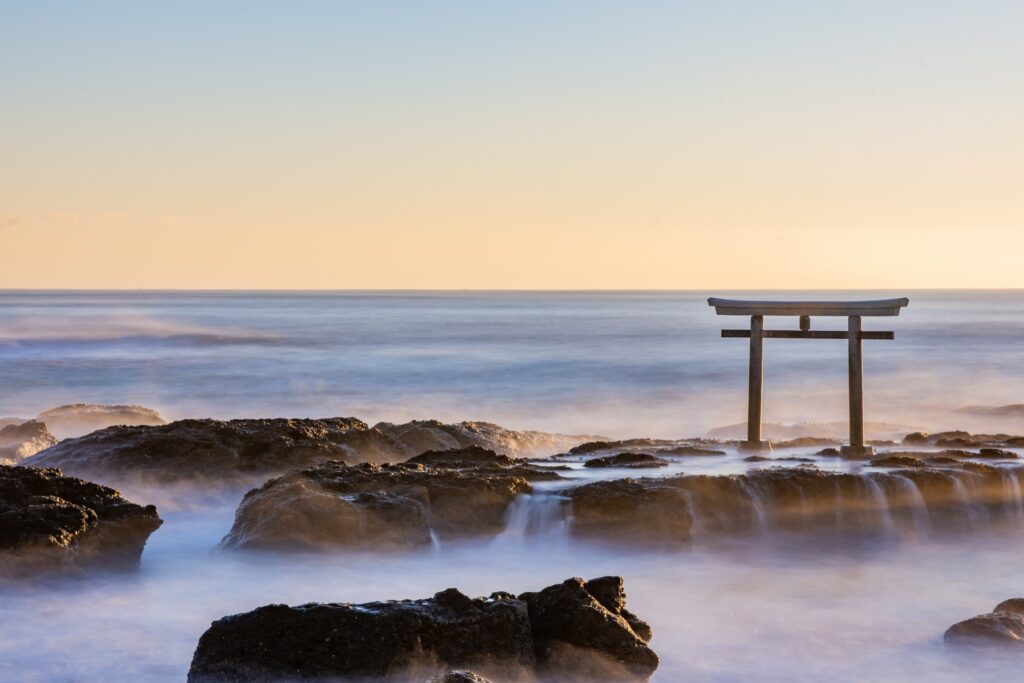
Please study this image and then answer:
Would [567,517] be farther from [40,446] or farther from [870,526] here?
[40,446]

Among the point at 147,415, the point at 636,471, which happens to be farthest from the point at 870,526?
the point at 147,415

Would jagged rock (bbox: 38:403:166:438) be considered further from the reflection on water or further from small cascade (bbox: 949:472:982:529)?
small cascade (bbox: 949:472:982:529)

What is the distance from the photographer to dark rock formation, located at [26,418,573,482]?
1356 centimetres

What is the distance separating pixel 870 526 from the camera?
12031 millimetres

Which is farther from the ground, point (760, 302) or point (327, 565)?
point (760, 302)

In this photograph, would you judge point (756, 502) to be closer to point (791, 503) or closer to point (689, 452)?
point (791, 503)

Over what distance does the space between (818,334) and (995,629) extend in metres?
7.33

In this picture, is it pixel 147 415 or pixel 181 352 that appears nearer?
pixel 147 415

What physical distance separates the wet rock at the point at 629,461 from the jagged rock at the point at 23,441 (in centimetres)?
783

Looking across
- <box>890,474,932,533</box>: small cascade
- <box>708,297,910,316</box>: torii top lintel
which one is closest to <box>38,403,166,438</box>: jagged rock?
<box>708,297,910,316</box>: torii top lintel

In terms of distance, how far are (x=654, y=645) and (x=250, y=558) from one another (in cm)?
403

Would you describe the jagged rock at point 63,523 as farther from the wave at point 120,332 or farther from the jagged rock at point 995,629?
the wave at point 120,332

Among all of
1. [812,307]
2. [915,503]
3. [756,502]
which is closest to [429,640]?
[756,502]

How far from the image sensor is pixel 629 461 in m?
13.7
